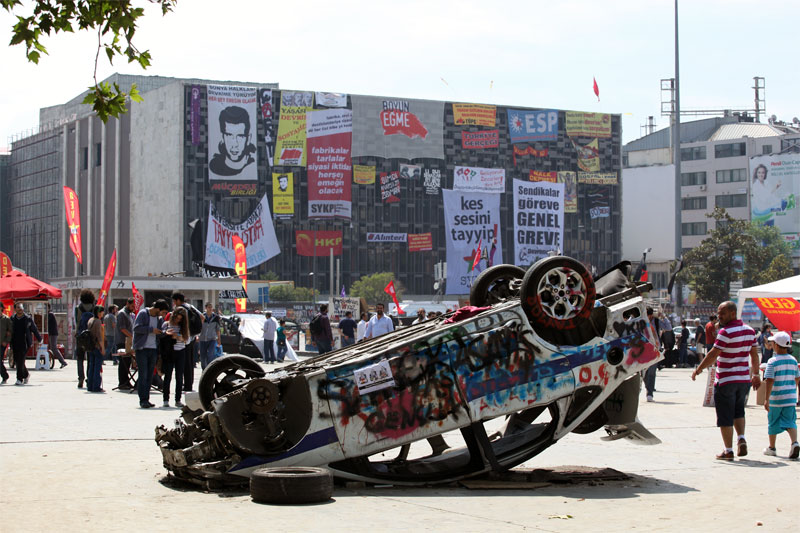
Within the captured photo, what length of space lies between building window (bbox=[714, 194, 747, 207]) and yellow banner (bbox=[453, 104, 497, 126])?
27669 mm

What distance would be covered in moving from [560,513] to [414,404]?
162 cm

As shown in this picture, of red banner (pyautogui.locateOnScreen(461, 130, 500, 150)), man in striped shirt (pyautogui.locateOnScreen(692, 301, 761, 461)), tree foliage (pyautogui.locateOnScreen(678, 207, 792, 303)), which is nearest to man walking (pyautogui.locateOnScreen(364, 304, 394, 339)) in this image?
man in striped shirt (pyautogui.locateOnScreen(692, 301, 761, 461))

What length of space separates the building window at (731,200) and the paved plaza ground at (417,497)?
106 m

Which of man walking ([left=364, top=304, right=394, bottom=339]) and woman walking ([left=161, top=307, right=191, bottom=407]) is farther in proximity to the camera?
man walking ([left=364, top=304, right=394, bottom=339])

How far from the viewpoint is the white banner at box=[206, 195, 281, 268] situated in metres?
92.1

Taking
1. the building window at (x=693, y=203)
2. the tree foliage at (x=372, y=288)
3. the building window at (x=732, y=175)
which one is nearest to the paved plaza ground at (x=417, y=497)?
the tree foliage at (x=372, y=288)

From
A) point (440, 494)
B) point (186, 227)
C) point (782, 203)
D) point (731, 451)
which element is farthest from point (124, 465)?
point (782, 203)

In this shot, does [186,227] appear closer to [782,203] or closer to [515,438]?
[782,203]

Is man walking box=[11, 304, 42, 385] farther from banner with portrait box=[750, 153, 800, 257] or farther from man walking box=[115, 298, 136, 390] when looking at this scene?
banner with portrait box=[750, 153, 800, 257]

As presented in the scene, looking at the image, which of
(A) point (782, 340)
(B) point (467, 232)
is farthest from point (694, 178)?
(A) point (782, 340)

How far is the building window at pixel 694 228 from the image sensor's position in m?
116

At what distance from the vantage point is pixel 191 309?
56.1 ft

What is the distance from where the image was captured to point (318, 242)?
99938 millimetres

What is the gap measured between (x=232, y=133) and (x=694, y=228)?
53021 millimetres
